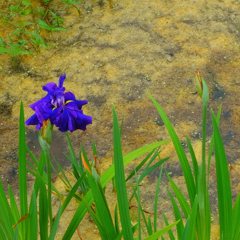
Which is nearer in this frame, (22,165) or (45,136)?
(45,136)

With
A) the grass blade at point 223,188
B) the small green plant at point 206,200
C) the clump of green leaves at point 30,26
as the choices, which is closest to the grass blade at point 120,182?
the small green plant at point 206,200

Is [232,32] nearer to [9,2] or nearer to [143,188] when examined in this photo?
[143,188]

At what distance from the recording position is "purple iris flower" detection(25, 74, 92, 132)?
3.40ft

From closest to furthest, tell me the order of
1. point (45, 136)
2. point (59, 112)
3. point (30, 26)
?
point (45, 136), point (59, 112), point (30, 26)

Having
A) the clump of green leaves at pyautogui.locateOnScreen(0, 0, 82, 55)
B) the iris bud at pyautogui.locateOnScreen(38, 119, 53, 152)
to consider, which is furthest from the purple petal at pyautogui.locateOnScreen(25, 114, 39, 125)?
the clump of green leaves at pyautogui.locateOnScreen(0, 0, 82, 55)

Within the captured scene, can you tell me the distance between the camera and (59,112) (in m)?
1.05

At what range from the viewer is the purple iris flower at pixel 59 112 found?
3.40 feet

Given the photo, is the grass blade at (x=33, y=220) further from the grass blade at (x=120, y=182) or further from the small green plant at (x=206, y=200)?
the small green plant at (x=206, y=200)

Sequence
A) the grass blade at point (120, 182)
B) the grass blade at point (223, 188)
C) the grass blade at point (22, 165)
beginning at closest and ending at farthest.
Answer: the grass blade at point (120, 182), the grass blade at point (223, 188), the grass blade at point (22, 165)

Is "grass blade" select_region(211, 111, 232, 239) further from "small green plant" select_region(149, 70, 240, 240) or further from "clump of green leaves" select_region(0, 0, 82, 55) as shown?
"clump of green leaves" select_region(0, 0, 82, 55)

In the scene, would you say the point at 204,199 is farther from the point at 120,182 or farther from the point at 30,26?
the point at 30,26

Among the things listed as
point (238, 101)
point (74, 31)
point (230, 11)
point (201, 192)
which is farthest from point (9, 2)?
point (201, 192)

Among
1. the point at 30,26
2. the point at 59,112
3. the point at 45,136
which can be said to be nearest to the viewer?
the point at 45,136

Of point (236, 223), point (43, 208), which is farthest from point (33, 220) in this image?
point (236, 223)
